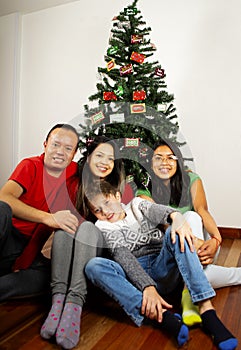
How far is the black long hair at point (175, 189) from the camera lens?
1793 millimetres

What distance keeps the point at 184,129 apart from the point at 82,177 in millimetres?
1531

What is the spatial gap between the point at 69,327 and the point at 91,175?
2.20ft

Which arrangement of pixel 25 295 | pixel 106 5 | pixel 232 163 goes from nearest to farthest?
1. pixel 25 295
2. pixel 232 163
3. pixel 106 5

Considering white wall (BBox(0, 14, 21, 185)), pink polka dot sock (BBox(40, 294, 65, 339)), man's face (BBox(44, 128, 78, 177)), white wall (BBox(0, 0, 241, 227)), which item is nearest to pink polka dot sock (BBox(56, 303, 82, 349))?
pink polka dot sock (BBox(40, 294, 65, 339))

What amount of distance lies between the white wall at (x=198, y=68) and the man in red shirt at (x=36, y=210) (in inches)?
58.7

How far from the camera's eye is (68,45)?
352cm

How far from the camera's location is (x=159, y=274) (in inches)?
56.9

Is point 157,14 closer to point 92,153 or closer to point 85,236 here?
point 92,153

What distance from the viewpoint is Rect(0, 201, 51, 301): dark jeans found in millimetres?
1472

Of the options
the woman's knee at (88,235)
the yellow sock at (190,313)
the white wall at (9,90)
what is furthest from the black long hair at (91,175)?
the white wall at (9,90)

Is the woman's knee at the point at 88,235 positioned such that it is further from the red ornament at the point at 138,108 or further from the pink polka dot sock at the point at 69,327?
the red ornament at the point at 138,108

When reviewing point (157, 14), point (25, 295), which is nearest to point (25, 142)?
point (157, 14)

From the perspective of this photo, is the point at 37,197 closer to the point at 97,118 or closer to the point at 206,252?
the point at 97,118

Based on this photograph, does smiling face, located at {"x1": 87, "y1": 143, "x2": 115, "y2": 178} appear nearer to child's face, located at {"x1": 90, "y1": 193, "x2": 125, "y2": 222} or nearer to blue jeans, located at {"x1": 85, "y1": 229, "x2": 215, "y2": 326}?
child's face, located at {"x1": 90, "y1": 193, "x2": 125, "y2": 222}
